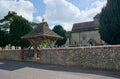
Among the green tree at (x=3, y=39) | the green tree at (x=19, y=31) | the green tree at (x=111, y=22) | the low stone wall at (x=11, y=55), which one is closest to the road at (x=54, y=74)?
the green tree at (x=111, y=22)

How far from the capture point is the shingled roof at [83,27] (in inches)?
1917

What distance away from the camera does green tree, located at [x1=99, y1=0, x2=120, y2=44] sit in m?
23.0

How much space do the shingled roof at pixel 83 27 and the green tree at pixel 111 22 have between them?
74.1 feet

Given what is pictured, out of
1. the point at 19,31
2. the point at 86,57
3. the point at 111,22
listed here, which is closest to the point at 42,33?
the point at 111,22

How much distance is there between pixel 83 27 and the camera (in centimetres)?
5103

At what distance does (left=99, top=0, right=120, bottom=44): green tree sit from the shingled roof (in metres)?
22.6

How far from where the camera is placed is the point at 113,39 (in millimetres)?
23438

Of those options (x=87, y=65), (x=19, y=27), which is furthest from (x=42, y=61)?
(x=19, y=27)

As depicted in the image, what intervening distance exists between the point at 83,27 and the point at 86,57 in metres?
33.7

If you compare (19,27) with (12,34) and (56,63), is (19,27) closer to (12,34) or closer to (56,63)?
(12,34)

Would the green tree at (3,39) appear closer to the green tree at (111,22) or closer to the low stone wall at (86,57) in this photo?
the low stone wall at (86,57)

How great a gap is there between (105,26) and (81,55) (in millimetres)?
7344

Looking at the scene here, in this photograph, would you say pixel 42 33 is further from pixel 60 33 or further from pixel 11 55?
pixel 60 33

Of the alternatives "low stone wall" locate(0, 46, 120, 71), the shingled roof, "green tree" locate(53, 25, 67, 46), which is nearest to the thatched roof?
"low stone wall" locate(0, 46, 120, 71)
